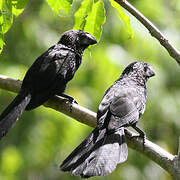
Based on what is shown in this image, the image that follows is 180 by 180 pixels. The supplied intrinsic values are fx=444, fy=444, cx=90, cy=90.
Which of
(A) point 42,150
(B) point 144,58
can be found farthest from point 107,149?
(A) point 42,150

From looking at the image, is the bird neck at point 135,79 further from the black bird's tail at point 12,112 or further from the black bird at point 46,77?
the black bird's tail at point 12,112

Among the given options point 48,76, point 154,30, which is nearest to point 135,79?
point 48,76

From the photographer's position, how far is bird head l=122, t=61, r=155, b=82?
462 centimetres

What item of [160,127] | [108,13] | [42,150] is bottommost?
[42,150]

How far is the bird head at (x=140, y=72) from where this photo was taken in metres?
4.62

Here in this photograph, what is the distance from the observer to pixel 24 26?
6609mm

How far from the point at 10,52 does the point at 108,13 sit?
5.71 ft

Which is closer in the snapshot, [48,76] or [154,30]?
[154,30]

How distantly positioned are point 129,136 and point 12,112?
974mm

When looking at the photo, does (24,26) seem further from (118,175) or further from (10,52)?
(118,175)

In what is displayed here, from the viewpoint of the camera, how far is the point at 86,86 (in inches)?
239

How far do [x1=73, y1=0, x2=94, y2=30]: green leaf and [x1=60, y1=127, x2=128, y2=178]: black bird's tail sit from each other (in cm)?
86

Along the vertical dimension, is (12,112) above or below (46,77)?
below

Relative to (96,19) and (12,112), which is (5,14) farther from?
(12,112)
